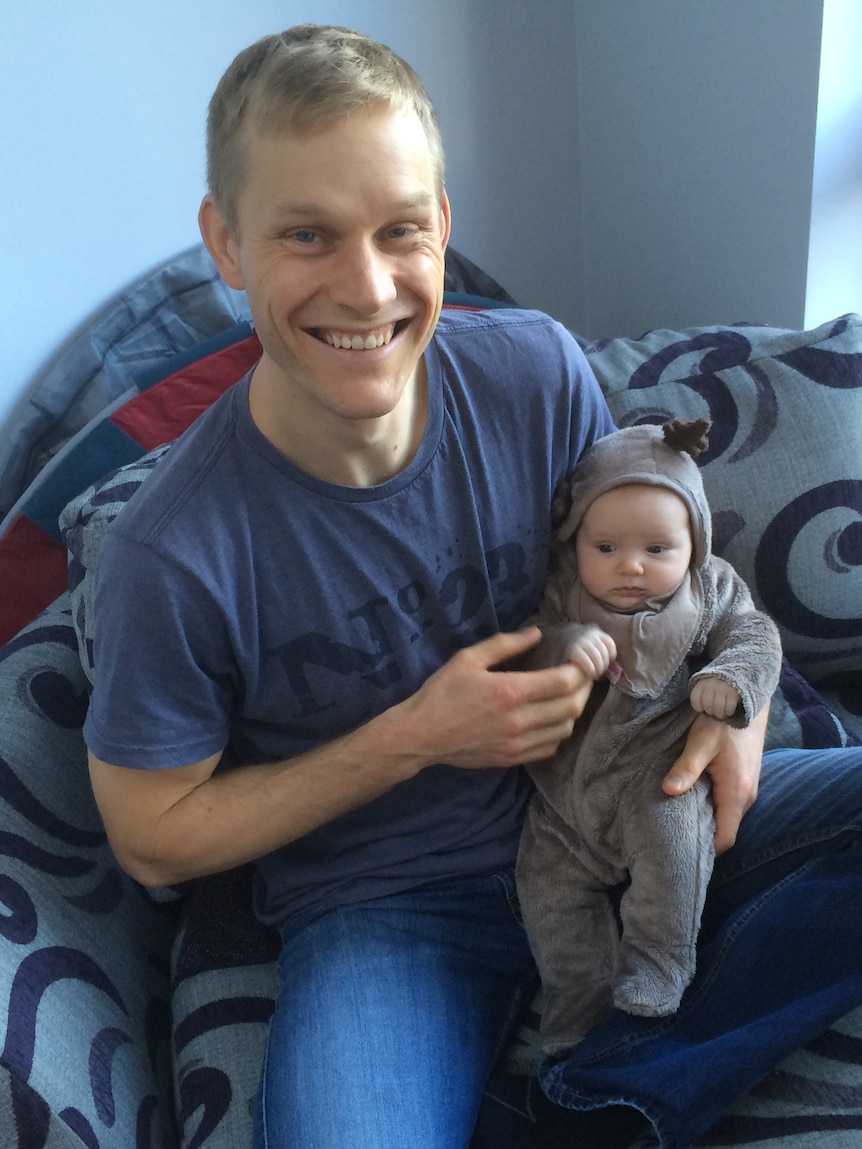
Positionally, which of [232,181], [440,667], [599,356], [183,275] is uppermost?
[232,181]

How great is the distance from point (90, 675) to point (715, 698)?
0.71 metres

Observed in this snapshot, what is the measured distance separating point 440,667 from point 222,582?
0.27 metres

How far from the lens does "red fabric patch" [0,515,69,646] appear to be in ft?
4.83

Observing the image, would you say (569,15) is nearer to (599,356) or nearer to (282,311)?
(599,356)

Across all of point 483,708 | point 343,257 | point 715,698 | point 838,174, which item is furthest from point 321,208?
point 838,174

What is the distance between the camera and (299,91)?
88 centimetres

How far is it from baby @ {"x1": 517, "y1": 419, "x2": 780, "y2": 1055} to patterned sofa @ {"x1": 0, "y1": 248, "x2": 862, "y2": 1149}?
144mm

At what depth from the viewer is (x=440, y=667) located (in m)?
1.12

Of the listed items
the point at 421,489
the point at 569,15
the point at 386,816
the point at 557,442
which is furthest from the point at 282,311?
the point at 569,15

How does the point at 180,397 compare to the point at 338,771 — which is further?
the point at 180,397

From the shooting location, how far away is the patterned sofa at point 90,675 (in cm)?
97

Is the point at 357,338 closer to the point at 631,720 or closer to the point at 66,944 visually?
the point at 631,720

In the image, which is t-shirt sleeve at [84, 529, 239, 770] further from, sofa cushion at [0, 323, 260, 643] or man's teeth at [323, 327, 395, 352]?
sofa cushion at [0, 323, 260, 643]

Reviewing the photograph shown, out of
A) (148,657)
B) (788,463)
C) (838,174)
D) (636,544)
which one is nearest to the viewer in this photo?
(148,657)
